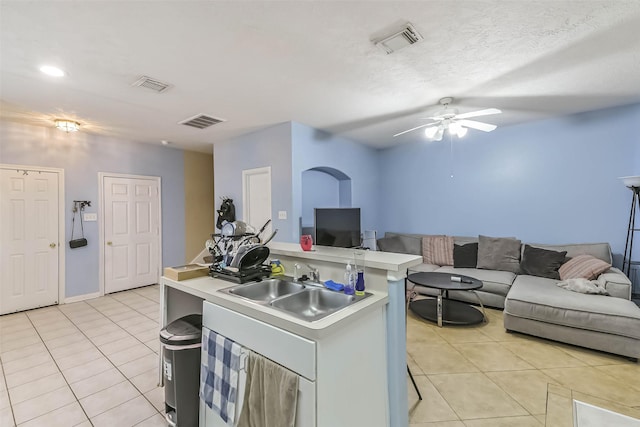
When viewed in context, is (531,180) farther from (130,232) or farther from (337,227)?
(130,232)

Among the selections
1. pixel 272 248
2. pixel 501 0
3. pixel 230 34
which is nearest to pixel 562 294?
pixel 501 0

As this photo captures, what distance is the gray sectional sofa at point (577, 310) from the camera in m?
2.44

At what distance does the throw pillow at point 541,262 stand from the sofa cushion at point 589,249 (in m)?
0.19

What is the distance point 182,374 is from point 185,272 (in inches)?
24.8

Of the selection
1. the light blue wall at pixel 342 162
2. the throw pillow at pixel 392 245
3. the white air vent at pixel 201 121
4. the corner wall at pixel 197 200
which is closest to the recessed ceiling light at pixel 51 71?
the white air vent at pixel 201 121

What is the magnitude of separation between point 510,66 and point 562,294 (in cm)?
233

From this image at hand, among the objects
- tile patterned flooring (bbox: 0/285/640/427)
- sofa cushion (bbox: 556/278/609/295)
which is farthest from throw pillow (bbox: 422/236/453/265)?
sofa cushion (bbox: 556/278/609/295)

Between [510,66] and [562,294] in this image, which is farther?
[562,294]

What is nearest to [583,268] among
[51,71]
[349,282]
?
[349,282]

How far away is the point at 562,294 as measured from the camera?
286 cm

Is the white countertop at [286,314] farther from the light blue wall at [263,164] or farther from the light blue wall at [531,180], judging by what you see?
the light blue wall at [531,180]

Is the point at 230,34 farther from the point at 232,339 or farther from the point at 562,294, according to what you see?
the point at 562,294

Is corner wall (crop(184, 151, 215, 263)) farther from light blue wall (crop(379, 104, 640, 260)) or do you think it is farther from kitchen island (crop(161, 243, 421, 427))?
kitchen island (crop(161, 243, 421, 427))

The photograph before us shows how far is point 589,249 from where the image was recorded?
3.55 m
